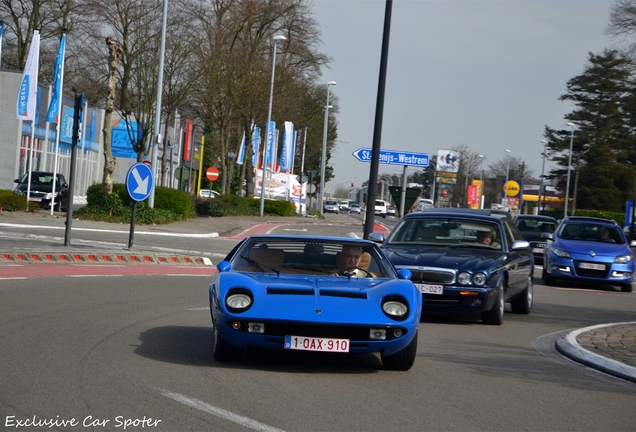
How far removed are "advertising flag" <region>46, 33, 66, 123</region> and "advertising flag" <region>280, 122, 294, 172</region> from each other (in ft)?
86.5

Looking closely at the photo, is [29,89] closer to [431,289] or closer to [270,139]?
[270,139]

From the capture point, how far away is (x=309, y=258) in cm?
873

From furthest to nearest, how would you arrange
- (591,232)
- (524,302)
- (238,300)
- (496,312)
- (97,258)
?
(591,232)
(97,258)
(524,302)
(496,312)
(238,300)

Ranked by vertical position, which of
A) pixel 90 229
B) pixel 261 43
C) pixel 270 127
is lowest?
pixel 90 229

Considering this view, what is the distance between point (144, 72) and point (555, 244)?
87.0 feet

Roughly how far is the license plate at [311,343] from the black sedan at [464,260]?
4272mm

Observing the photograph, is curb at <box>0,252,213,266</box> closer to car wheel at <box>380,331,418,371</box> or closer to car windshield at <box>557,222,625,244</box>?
car windshield at <box>557,222,625,244</box>

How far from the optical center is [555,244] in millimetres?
20812

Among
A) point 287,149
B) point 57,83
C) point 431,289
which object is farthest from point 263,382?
point 287,149

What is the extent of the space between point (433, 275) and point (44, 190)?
2996cm

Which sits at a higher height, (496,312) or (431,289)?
(431,289)

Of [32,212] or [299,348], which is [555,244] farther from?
[32,212]

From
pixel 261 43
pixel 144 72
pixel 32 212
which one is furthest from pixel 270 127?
pixel 32 212

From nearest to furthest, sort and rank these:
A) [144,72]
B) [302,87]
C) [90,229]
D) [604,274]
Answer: [604,274] → [90,229] → [144,72] → [302,87]
